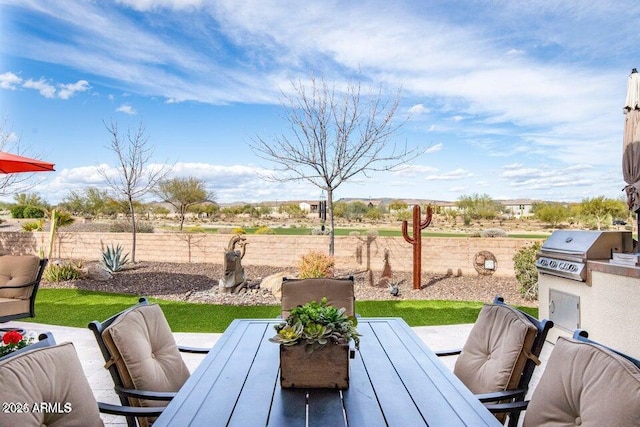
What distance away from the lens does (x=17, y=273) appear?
5.24 m

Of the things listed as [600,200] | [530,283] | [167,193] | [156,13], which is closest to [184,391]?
[530,283]

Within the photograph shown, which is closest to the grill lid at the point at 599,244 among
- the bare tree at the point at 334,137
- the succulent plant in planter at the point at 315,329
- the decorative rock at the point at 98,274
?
the succulent plant in planter at the point at 315,329

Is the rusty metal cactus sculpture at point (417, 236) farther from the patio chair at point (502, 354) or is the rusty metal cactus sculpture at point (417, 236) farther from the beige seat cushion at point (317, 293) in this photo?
the patio chair at point (502, 354)

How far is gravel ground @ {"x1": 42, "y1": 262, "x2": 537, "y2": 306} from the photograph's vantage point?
7770 mm

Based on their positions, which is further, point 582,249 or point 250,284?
point 250,284

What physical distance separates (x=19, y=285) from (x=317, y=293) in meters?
3.82

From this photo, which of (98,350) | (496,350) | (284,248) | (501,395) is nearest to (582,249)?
(496,350)

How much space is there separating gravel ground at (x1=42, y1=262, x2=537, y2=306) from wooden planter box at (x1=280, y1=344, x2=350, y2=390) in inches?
224

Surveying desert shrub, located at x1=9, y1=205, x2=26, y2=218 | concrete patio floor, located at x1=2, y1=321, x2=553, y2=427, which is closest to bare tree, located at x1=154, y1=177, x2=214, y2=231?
desert shrub, located at x1=9, y1=205, x2=26, y2=218

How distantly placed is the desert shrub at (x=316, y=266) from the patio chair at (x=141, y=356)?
5388 millimetres

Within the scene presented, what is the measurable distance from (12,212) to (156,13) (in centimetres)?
1457

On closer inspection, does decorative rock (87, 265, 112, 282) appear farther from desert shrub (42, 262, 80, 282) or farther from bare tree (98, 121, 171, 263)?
bare tree (98, 121, 171, 263)

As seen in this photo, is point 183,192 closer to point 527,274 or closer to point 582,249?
point 527,274

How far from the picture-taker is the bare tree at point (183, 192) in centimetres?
2216
